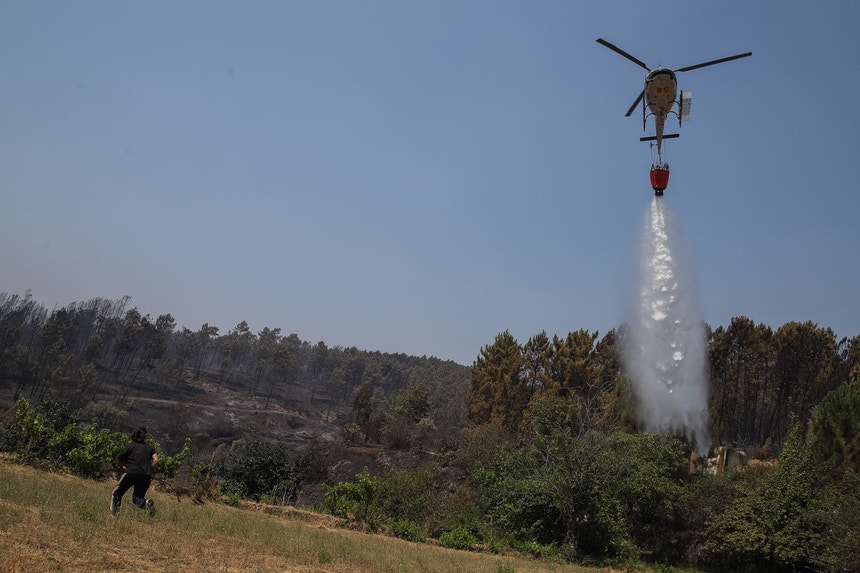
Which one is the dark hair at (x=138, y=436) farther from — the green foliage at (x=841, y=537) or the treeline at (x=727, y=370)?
the treeline at (x=727, y=370)

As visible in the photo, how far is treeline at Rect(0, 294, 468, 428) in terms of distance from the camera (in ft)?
289

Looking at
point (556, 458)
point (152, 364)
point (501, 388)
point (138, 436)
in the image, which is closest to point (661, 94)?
point (556, 458)

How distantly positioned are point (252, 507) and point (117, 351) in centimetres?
10195

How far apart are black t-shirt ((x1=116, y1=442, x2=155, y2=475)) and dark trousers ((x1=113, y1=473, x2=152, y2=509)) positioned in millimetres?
105

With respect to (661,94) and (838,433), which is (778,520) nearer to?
(838,433)

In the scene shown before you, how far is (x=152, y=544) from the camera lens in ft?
28.9

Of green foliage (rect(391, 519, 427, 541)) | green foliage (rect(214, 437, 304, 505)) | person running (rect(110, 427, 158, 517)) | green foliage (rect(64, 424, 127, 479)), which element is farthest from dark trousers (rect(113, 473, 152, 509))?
green foliage (rect(214, 437, 304, 505))

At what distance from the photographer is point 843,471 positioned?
29.3 metres

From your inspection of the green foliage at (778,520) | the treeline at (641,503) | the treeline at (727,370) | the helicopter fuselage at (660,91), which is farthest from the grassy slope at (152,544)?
the treeline at (727,370)

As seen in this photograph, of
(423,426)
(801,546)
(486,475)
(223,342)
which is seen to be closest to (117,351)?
(223,342)

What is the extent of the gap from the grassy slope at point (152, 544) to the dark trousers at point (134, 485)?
0.22 metres

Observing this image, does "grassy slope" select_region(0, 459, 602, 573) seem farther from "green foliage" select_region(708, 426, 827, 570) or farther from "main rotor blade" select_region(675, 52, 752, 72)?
"main rotor blade" select_region(675, 52, 752, 72)

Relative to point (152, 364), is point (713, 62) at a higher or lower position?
higher

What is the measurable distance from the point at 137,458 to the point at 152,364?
125224 millimetres
